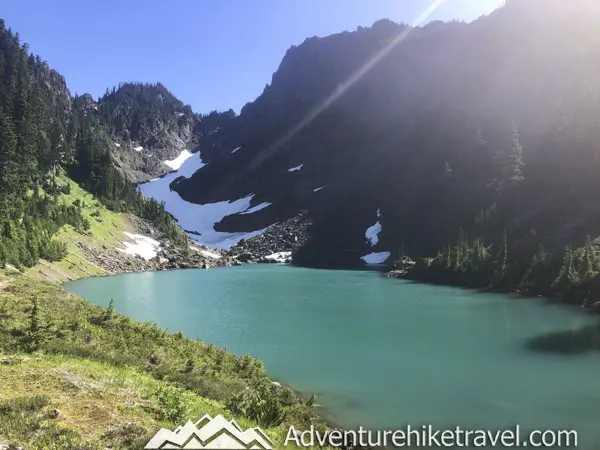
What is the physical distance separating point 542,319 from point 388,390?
2898 cm

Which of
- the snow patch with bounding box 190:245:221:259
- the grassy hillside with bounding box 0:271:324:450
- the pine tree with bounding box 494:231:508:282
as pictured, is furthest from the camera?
the snow patch with bounding box 190:245:221:259

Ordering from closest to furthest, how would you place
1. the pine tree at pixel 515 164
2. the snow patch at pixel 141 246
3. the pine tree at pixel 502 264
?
the pine tree at pixel 502 264 < the pine tree at pixel 515 164 < the snow patch at pixel 141 246

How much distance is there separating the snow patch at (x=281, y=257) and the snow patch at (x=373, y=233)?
2724 centimetres

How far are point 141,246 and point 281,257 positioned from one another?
46.5 m

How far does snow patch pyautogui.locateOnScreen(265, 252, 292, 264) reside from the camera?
13705 centimetres

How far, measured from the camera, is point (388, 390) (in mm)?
21016

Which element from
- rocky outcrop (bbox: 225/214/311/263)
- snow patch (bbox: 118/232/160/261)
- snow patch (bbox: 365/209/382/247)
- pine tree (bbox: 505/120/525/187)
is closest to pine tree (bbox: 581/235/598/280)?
pine tree (bbox: 505/120/525/187)

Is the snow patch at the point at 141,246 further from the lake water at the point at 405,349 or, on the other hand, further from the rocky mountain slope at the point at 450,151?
the rocky mountain slope at the point at 450,151

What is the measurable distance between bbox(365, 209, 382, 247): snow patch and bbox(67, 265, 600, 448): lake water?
74.0 metres

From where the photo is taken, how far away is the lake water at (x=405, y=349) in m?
18.5

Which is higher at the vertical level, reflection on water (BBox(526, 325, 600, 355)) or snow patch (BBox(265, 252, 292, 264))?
reflection on water (BBox(526, 325, 600, 355))

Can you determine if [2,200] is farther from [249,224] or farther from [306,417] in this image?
[249,224]

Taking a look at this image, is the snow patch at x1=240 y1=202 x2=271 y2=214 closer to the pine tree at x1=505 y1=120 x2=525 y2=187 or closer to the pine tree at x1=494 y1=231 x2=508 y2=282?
the pine tree at x1=505 y1=120 x2=525 y2=187

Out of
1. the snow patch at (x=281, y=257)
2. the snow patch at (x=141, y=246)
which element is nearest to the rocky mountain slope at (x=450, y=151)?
the snow patch at (x=281, y=257)
